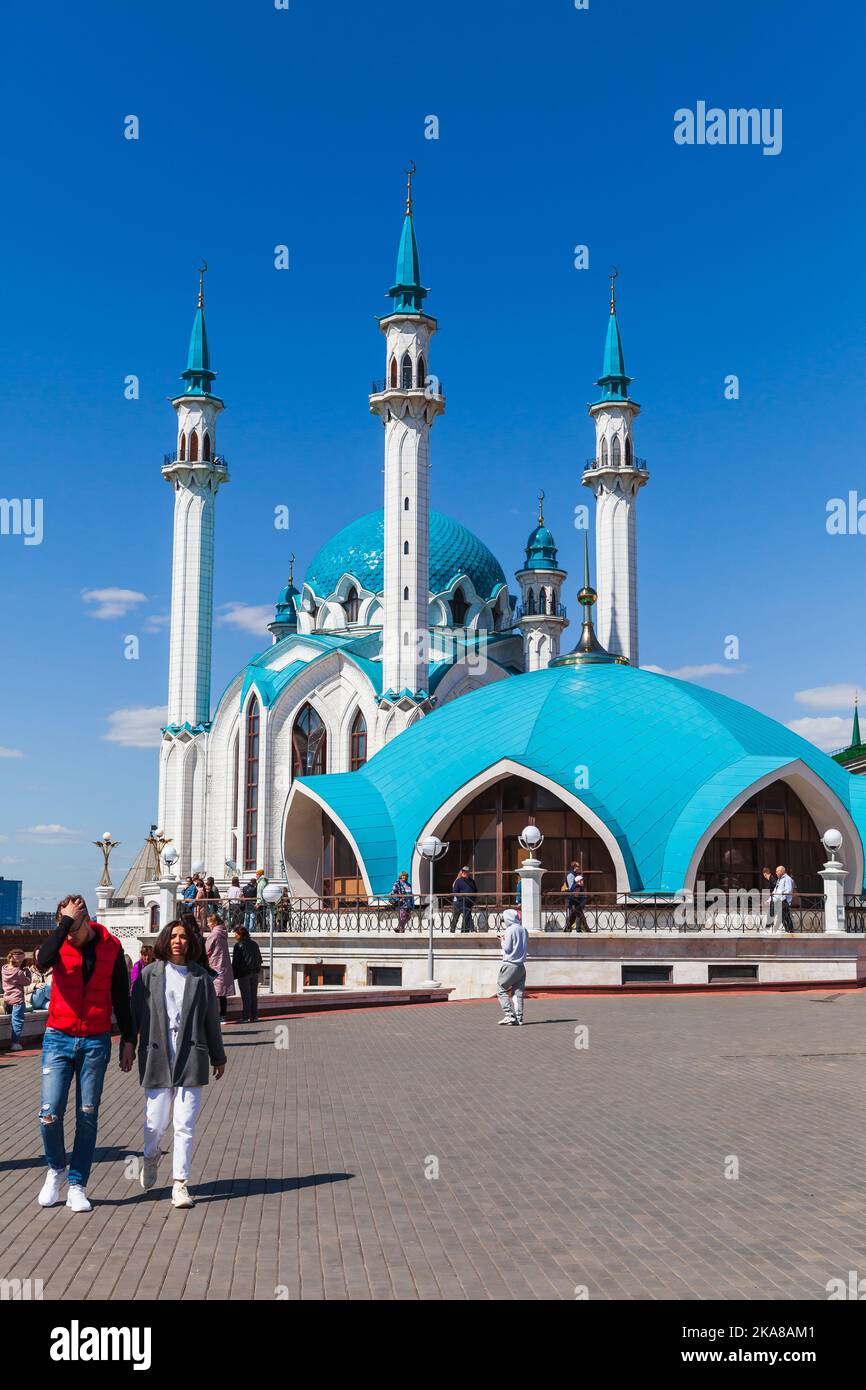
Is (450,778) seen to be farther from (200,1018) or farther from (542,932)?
(200,1018)

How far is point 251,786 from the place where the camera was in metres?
46.4

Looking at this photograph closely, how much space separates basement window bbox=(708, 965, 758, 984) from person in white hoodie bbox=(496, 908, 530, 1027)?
7909 millimetres

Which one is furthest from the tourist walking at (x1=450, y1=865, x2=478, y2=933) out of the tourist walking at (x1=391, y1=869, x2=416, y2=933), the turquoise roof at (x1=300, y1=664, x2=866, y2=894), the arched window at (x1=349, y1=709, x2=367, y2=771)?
the arched window at (x1=349, y1=709, x2=367, y2=771)

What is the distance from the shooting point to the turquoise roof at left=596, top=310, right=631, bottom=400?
48781mm

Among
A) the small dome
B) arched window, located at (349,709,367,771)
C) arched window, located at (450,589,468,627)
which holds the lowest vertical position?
arched window, located at (349,709,367,771)

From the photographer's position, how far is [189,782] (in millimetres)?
47531

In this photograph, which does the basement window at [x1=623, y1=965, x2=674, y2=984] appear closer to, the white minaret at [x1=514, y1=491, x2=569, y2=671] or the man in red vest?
the man in red vest

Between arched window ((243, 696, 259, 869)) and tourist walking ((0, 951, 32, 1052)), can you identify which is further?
arched window ((243, 696, 259, 869))

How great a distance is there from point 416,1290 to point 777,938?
18336mm


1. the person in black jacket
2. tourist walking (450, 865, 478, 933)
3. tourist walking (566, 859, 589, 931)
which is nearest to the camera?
the person in black jacket

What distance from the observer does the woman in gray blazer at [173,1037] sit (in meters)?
7.19

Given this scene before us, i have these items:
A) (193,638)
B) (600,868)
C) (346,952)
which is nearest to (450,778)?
(600,868)

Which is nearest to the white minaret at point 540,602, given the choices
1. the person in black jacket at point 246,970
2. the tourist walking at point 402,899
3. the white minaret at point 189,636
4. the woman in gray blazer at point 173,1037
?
the white minaret at point 189,636

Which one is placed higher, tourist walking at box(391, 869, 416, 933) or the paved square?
tourist walking at box(391, 869, 416, 933)
